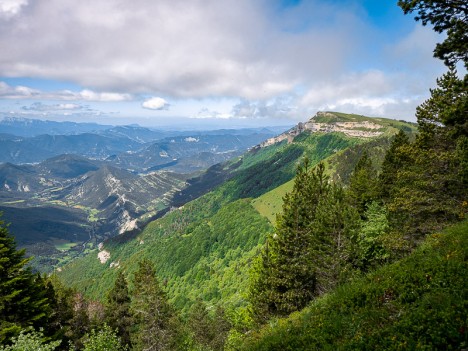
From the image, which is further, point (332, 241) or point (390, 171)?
point (390, 171)

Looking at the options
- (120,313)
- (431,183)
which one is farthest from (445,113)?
(120,313)

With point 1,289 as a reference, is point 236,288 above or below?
below

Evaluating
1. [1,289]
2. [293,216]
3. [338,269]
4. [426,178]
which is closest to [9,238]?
[1,289]

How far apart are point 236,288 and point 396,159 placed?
97.6 meters

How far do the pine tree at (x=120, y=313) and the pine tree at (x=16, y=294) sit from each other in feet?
53.5

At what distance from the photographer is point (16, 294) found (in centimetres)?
2709

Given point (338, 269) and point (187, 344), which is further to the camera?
point (187, 344)

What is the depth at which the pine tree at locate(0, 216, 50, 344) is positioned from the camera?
27016 millimetres

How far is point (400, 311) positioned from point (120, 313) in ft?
149

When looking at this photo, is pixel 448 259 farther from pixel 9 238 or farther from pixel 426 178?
pixel 9 238

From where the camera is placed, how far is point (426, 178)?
29547 millimetres

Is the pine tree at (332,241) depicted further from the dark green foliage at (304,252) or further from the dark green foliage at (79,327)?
the dark green foliage at (79,327)

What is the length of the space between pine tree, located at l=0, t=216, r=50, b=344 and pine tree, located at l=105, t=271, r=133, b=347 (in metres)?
16.3

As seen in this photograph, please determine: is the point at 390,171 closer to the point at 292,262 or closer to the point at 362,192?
the point at 362,192
